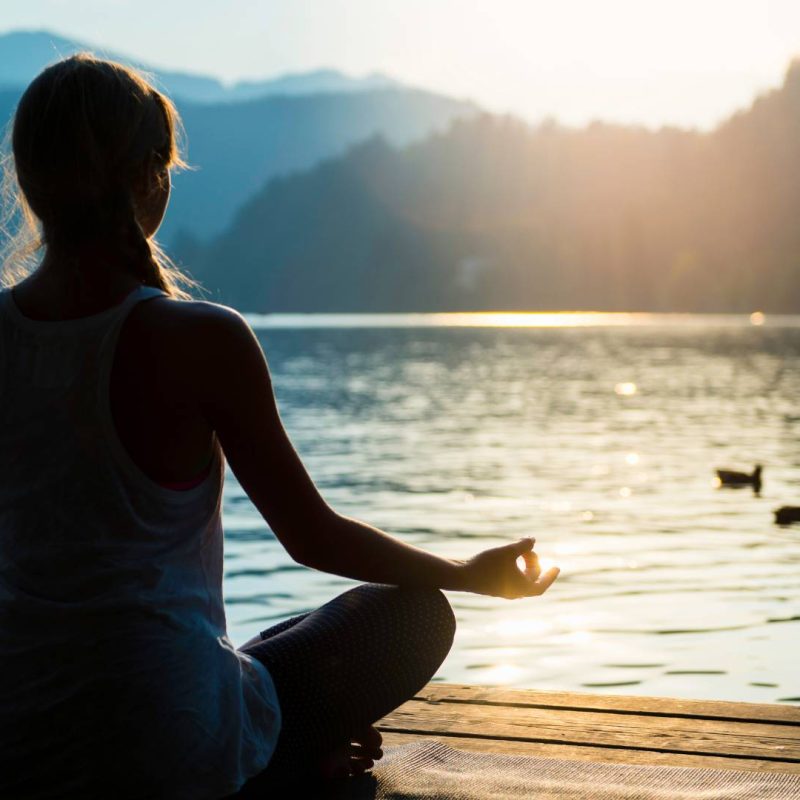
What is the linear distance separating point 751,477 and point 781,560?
6239mm

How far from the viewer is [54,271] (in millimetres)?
2453

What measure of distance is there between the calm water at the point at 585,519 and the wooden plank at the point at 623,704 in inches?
144

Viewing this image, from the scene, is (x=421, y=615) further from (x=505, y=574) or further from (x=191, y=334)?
(x=191, y=334)

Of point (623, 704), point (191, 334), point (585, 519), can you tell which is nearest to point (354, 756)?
point (623, 704)

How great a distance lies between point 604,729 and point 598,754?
0.24 meters

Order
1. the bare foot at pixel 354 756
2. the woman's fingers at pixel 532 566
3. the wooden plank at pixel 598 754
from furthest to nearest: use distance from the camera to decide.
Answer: the wooden plank at pixel 598 754, the bare foot at pixel 354 756, the woman's fingers at pixel 532 566

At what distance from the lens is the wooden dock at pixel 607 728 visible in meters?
3.81

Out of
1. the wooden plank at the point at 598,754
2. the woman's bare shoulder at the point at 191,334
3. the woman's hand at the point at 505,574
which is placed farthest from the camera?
the wooden plank at the point at 598,754

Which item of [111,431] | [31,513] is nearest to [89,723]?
[31,513]

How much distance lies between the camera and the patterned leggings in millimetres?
2988

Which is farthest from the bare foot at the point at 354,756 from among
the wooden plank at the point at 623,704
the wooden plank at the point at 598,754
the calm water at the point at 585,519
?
the calm water at the point at 585,519

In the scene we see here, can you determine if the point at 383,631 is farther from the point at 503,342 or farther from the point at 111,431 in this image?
the point at 503,342

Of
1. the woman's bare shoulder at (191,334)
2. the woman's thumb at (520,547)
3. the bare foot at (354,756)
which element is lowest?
the bare foot at (354,756)

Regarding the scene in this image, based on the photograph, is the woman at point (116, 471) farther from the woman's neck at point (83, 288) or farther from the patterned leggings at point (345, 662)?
the patterned leggings at point (345, 662)
